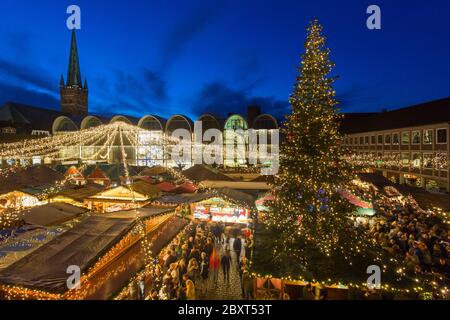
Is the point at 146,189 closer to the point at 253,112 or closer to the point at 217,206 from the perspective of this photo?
the point at 217,206

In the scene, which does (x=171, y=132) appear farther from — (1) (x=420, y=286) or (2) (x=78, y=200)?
(1) (x=420, y=286)

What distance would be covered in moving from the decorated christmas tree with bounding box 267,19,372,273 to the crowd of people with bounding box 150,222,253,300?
1.99 m

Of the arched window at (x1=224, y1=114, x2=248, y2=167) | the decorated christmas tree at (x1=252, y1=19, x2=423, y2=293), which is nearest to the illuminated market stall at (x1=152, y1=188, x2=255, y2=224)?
the decorated christmas tree at (x1=252, y1=19, x2=423, y2=293)

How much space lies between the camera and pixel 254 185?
15.4 m

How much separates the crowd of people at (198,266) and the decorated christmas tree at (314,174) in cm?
199

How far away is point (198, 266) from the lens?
8578 millimetres

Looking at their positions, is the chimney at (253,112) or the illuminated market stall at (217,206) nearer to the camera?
the illuminated market stall at (217,206)

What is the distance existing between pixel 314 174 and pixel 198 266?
4.96 metres

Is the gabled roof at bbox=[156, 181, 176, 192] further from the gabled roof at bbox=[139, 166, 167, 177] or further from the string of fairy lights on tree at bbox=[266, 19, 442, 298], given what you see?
the string of fairy lights on tree at bbox=[266, 19, 442, 298]

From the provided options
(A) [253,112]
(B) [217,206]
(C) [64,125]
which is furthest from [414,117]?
(C) [64,125]

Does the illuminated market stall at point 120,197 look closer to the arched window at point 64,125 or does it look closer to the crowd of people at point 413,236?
the crowd of people at point 413,236

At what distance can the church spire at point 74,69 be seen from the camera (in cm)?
6650

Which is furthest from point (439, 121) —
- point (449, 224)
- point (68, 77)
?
point (68, 77)

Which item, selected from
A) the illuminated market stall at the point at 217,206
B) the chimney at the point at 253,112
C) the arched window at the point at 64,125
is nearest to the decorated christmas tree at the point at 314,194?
the illuminated market stall at the point at 217,206
